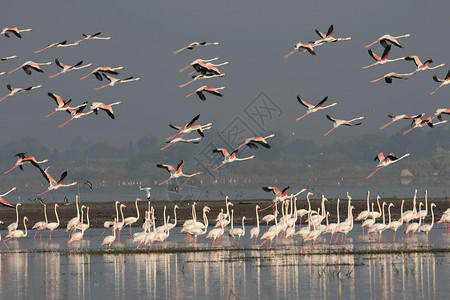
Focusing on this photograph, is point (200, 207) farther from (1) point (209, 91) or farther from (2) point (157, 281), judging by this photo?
(2) point (157, 281)

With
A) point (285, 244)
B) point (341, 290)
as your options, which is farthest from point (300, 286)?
point (285, 244)

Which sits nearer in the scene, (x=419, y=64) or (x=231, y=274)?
(x=231, y=274)

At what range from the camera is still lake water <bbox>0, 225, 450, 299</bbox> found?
2152 cm

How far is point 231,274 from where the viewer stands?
2478cm

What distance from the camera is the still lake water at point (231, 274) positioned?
70.6 ft

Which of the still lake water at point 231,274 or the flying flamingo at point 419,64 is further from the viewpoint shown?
the flying flamingo at point 419,64

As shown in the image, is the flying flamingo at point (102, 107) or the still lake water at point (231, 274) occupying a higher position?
the flying flamingo at point (102, 107)

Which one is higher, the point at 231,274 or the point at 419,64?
the point at 419,64

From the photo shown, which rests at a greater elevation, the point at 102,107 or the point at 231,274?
the point at 102,107

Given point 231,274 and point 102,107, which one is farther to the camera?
point 102,107

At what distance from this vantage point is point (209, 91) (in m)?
31.9

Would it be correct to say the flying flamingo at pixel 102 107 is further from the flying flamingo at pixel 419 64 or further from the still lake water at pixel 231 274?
the flying flamingo at pixel 419 64

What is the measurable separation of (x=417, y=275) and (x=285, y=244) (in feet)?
35.1

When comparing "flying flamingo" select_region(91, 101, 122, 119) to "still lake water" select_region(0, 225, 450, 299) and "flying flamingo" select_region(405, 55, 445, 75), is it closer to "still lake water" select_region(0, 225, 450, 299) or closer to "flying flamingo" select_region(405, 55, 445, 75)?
"still lake water" select_region(0, 225, 450, 299)
